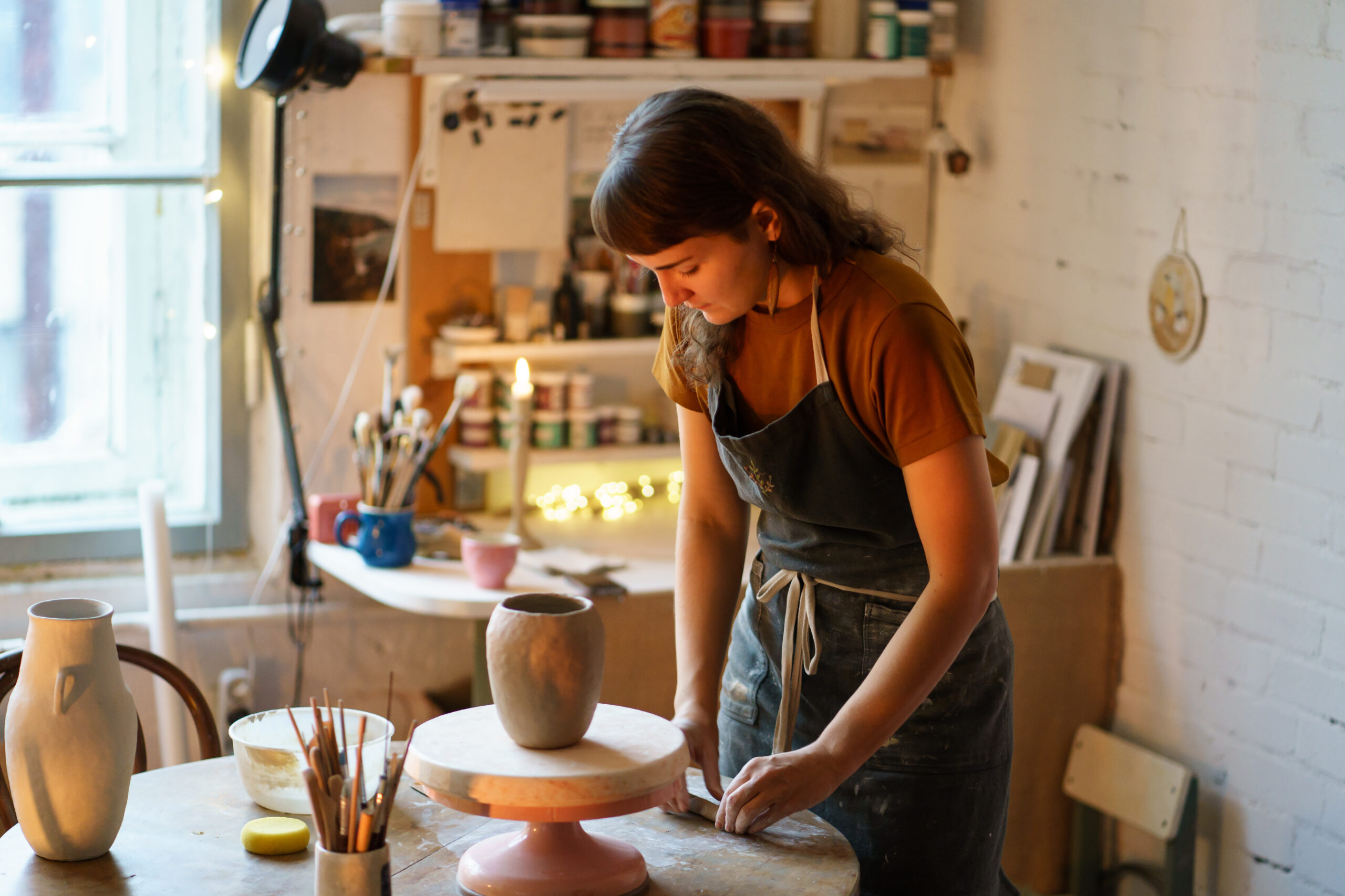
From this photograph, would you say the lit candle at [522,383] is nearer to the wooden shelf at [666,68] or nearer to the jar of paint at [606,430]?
the jar of paint at [606,430]

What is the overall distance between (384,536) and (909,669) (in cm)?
138

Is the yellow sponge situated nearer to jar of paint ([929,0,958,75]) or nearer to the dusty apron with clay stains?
the dusty apron with clay stains

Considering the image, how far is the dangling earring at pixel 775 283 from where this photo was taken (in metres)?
1.61

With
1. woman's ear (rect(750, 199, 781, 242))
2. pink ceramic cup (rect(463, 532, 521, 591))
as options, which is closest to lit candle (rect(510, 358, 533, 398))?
pink ceramic cup (rect(463, 532, 521, 591))

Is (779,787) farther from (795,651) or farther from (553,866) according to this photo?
(795,651)

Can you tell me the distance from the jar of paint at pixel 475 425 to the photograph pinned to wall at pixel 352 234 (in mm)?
307

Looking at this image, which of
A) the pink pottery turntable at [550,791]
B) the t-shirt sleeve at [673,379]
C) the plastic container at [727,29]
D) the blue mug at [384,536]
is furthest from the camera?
the plastic container at [727,29]

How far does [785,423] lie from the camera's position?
64.7 inches

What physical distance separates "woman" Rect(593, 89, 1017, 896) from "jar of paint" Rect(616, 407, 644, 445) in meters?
1.31

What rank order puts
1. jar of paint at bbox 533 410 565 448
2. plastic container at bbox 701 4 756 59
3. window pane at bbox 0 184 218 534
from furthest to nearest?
jar of paint at bbox 533 410 565 448
plastic container at bbox 701 4 756 59
window pane at bbox 0 184 218 534

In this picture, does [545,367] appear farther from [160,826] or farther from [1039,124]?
[160,826]

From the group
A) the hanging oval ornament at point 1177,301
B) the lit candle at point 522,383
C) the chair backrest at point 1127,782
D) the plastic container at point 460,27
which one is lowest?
the chair backrest at point 1127,782

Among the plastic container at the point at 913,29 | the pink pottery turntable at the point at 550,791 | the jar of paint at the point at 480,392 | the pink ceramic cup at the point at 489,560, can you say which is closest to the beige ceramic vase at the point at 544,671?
the pink pottery turntable at the point at 550,791

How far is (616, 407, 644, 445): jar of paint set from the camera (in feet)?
10.5
